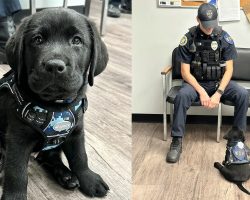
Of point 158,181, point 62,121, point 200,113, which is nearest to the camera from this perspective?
point 62,121

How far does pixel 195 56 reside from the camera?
331 centimetres

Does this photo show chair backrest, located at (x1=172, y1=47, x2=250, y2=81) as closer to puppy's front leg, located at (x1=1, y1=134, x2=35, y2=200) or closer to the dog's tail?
the dog's tail

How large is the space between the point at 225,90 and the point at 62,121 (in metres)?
2.05

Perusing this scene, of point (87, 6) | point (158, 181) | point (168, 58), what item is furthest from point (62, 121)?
point (87, 6)

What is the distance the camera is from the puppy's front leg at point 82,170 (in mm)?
1681

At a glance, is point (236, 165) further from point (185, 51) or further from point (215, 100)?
point (185, 51)

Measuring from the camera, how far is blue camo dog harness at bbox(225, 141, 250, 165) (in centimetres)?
276

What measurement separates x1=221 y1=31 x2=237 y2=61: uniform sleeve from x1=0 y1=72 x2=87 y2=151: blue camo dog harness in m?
2.03

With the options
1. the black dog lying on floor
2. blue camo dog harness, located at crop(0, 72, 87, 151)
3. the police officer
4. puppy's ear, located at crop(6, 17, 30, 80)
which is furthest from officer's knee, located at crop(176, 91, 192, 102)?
puppy's ear, located at crop(6, 17, 30, 80)

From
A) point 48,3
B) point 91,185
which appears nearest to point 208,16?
point 48,3

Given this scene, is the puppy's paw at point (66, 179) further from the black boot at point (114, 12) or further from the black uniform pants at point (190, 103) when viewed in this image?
the black boot at point (114, 12)

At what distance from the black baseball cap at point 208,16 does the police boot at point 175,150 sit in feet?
2.97

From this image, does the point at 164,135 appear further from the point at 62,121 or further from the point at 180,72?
the point at 62,121

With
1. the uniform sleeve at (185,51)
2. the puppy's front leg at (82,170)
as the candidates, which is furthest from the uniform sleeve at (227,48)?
the puppy's front leg at (82,170)
